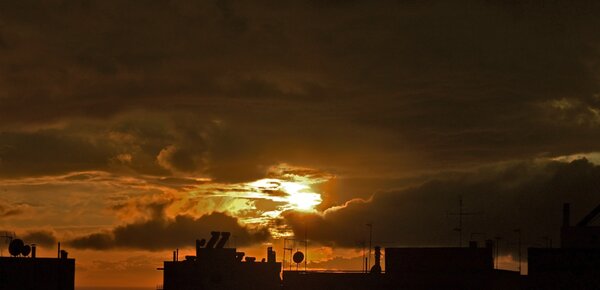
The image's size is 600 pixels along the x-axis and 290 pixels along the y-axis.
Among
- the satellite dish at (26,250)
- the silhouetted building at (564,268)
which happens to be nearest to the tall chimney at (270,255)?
the satellite dish at (26,250)

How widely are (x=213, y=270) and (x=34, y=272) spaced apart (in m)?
21.8

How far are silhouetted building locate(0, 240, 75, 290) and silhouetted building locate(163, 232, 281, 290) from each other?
45.0ft

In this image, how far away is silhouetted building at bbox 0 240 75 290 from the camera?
4210 inches

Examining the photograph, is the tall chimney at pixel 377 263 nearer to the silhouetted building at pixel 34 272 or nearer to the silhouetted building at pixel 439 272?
the silhouetted building at pixel 439 272

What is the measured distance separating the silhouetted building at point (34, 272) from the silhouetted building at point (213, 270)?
13723mm

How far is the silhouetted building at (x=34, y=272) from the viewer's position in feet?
351

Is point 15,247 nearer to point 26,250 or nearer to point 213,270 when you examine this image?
point 26,250

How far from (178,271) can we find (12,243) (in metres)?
24.3

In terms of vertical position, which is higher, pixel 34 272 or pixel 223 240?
pixel 223 240

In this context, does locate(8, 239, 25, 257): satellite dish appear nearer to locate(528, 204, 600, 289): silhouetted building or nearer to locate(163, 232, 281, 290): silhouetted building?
locate(163, 232, 281, 290): silhouetted building

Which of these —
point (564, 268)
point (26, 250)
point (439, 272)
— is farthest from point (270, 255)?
point (564, 268)

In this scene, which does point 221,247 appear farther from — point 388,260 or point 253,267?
point 388,260

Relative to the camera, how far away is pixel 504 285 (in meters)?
112

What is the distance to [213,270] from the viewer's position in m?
122
